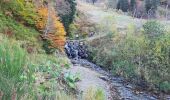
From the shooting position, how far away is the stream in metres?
29.7

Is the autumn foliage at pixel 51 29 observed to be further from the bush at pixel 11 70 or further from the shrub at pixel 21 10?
the bush at pixel 11 70

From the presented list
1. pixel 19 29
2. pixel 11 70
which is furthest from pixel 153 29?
pixel 11 70

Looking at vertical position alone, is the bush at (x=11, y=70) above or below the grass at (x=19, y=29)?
above

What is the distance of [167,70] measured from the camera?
1451 inches

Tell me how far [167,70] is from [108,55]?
694 cm

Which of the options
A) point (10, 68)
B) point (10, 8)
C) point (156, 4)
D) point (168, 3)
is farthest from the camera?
point (168, 3)

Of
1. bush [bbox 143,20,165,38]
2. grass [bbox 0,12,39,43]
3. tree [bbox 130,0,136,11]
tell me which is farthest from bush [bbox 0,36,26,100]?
tree [bbox 130,0,136,11]

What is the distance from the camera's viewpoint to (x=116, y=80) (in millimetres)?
34562

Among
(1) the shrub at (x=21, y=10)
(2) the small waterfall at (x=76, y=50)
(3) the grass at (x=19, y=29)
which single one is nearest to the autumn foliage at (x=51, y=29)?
(1) the shrub at (x=21, y=10)

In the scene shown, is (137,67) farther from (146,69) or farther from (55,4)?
(55,4)

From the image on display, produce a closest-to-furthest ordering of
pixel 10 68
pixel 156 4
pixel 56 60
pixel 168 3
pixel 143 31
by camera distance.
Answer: pixel 10 68 < pixel 56 60 < pixel 143 31 < pixel 156 4 < pixel 168 3

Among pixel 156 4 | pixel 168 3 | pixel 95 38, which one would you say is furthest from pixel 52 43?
pixel 168 3

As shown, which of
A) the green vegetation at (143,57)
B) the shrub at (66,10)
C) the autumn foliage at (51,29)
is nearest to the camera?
the autumn foliage at (51,29)

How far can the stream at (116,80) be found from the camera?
2973 cm
